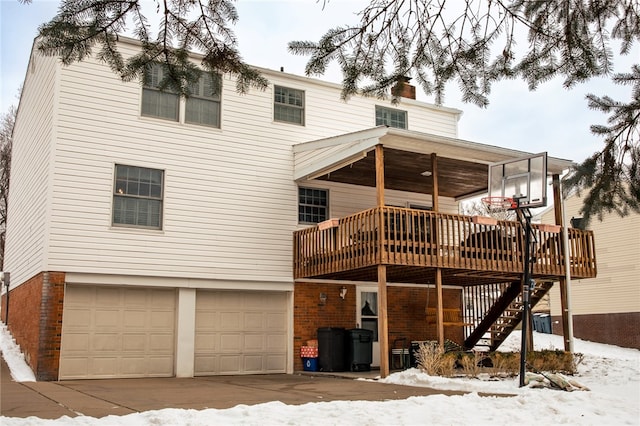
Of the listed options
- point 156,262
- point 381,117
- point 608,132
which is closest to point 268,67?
point 381,117

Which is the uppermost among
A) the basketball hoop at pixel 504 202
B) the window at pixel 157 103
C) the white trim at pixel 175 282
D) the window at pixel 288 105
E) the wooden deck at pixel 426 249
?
the window at pixel 288 105

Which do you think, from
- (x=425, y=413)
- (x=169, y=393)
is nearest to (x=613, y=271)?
(x=169, y=393)

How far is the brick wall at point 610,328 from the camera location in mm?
25359

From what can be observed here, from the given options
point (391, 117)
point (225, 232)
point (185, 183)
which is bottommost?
point (225, 232)

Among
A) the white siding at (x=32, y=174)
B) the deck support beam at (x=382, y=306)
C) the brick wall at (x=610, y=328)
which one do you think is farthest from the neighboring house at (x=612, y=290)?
the white siding at (x=32, y=174)

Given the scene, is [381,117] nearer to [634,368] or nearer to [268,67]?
[268,67]

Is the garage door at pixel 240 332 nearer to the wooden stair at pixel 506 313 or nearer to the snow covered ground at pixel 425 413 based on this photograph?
the wooden stair at pixel 506 313

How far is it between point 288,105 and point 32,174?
6842 millimetres

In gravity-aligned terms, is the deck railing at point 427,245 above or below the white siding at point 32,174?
below

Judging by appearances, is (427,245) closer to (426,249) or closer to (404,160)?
(426,249)

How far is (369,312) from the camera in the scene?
706 inches

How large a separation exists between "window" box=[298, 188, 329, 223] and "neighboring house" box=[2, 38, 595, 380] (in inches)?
1.6

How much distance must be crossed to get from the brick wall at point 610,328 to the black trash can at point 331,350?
14.4 meters

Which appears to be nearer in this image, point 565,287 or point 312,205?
point 565,287
